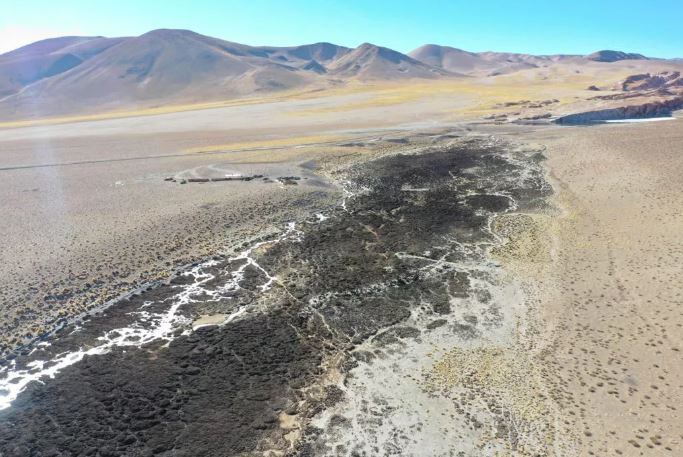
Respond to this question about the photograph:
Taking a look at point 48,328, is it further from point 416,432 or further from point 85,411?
point 416,432

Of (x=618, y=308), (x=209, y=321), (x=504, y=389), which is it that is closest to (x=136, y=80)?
(x=209, y=321)

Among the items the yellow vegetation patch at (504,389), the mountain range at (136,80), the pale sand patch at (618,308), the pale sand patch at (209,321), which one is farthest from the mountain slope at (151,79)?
the yellow vegetation patch at (504,389)

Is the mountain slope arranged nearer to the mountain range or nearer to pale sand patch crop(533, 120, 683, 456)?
the mountain range

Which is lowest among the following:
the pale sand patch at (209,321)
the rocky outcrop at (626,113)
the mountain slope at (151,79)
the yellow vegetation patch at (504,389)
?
the yellow vegetation patch at (504,389)

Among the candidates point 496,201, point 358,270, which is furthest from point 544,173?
point 358,270

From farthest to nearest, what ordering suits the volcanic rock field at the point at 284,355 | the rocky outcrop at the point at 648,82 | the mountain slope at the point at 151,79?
the mountain slope at the point at 151,79, the rocky outcrop at the point at 648,82, the volcanic rock field at the point at 284,355

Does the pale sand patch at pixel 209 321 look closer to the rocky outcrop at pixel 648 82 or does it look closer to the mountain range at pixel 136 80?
the rocky outcrop at pixel 648 82
